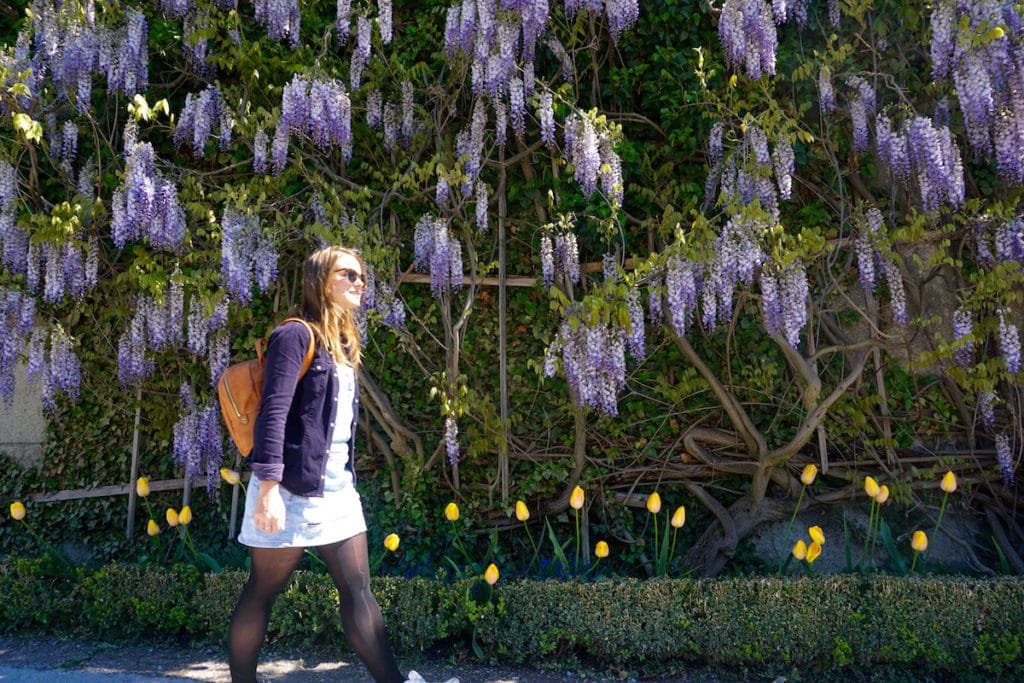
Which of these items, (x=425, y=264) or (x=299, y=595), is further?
(x=425, y=264)

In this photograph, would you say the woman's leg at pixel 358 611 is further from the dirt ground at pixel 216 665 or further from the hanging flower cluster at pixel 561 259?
the hanging flower cluster at pixel 561 259

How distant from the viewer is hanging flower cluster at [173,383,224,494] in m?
4.82

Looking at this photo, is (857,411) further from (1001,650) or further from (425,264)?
(425,264)

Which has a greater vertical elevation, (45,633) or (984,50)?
(984,50)

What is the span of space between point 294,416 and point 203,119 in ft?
8.92

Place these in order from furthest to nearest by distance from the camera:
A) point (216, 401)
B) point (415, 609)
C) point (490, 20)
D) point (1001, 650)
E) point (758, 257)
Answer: point (216, 401), point (490, 20), point (758, 257), point (415, 609), point (1001, 650)

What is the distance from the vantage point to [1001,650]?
3650 mm

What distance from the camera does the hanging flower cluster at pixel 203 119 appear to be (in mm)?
4820

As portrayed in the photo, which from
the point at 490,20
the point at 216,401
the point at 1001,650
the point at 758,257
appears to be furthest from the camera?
the point at 216,401

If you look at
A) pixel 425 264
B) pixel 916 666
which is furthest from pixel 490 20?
pixel 916 666

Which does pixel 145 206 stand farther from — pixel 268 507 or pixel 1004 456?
pixel 1004 456

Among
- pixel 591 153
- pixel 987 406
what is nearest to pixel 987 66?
pixel 987 406

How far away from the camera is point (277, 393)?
2650 millimetres

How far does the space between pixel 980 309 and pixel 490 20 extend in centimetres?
296
